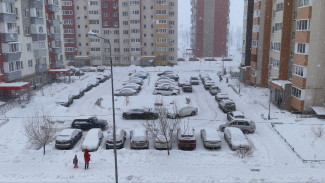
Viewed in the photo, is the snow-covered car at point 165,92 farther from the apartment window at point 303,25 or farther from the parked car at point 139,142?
the parked car at point 139,142

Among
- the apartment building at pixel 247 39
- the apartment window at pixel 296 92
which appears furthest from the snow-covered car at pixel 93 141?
the apartment building at pixel 247 39

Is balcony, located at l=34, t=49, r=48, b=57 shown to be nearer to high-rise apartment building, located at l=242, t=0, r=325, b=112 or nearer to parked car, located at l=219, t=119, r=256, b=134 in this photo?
parked car, located at l=219, t=119, r=256, b=134

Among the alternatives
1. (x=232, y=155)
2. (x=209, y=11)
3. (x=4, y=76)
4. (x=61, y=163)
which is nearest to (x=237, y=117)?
(x=232, y=155)

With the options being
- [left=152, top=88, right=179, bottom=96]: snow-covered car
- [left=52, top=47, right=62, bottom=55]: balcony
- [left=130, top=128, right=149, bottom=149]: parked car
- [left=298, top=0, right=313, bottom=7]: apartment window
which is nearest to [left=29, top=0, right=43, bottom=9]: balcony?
[left=52, top=47, right=62, bottom=55]: balcony

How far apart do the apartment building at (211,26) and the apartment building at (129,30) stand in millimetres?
19269

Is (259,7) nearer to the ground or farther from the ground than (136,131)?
farther from the ground

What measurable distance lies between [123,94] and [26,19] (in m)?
20.6

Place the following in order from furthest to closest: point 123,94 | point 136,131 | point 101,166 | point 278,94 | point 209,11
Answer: point 209,11 → point 123,94 → point 278,94 → point 136,131 → point 101,166

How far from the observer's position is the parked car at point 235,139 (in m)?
22.6

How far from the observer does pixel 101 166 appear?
66.7 feet

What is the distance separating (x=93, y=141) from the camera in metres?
23.7

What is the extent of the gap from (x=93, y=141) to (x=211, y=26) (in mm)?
79837

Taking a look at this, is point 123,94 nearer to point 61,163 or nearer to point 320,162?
point 61,163

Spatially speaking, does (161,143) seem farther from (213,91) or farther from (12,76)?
(12,76)
